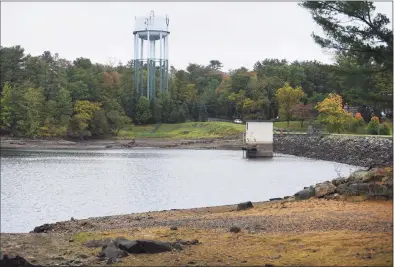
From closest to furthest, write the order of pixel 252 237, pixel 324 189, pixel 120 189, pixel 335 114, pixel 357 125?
pixel 252 237, pixel 324 189, pixel 120 189, pixel 357 125, pixel 335 114

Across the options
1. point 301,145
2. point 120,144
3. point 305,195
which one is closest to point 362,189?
point 305,195

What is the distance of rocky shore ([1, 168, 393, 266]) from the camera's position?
848 centimetres

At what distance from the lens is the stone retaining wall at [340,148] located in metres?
43.6

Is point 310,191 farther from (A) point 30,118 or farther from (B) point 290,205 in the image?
(A) point 30,118

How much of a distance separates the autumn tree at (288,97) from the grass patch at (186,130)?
22.6ft

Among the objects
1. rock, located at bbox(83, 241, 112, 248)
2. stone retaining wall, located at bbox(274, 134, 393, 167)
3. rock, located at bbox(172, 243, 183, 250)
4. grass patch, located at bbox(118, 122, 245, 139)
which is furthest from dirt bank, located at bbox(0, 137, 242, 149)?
rock, located at bbox(172, 243, 183, 250)

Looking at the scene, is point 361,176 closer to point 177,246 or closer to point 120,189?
point 177,246

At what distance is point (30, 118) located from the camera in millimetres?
71812

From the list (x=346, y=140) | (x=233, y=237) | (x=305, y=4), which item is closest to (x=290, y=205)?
(x=233, y=237)

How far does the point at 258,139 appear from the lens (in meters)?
55.1

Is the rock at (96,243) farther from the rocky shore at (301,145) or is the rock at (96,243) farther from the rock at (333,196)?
the rocky shore at (301,145)

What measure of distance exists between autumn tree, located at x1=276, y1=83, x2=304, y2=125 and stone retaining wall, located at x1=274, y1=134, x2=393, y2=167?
8.71 meters

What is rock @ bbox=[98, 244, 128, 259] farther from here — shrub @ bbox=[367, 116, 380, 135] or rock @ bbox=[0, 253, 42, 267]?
shrub @ bbox=[367, 116, 380, 135]

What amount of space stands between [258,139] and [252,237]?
1772 inches
